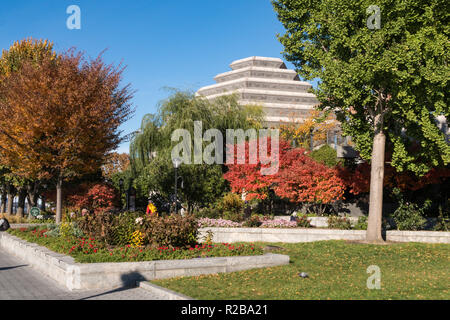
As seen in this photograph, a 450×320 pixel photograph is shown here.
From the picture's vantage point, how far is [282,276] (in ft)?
36.2

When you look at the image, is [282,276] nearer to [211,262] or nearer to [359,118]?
[211,262]

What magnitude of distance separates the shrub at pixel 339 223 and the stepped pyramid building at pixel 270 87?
65.1m

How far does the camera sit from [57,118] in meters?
25.0

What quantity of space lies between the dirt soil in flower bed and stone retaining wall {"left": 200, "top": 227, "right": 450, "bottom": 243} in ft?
16.0

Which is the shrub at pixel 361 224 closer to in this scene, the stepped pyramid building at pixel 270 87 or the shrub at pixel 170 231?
the shrub at pixel 170 231

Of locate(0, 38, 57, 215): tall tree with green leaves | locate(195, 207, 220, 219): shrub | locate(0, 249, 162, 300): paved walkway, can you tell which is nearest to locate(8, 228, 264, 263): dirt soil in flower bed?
locate(0, 249, 162, 300): paved walkway

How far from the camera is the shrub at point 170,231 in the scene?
1273 centimetres

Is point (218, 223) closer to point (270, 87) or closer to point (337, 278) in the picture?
point (337, 278)

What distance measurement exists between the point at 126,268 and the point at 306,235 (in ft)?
36.5

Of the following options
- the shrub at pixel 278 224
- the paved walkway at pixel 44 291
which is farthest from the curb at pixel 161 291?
the shrub at pixel 278 224

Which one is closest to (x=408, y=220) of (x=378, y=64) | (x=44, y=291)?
(x=378, y=64)

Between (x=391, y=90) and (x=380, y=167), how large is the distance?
3.25m

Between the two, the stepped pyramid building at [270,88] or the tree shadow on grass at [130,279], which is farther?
the stepped pyramid building at [270,88]
